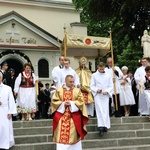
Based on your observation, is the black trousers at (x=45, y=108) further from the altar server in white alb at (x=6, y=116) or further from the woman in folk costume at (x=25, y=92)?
the altar server in white alb at (x=6, y=116)

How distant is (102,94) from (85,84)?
5.09ft

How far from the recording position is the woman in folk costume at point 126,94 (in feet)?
37.6

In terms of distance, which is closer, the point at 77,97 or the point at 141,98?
the point at 77,97

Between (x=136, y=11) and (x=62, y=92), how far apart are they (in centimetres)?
1538

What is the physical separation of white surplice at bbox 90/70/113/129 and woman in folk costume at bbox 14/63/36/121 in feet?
6.23

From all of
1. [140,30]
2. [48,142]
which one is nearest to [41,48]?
[140,30]

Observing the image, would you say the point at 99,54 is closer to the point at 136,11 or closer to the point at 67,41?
the point at 67,41

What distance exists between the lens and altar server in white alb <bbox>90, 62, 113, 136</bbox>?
30.7 ft

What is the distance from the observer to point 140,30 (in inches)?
883

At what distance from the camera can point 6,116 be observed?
8.07m

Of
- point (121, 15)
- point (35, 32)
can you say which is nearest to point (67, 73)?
point (121, 15)

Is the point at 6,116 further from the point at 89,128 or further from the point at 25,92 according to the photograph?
the point at 89,128

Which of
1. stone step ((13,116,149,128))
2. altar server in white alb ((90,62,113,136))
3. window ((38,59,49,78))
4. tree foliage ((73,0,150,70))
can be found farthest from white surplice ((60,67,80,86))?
window ((38,59,49,78))

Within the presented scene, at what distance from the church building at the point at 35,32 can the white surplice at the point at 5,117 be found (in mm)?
12718
